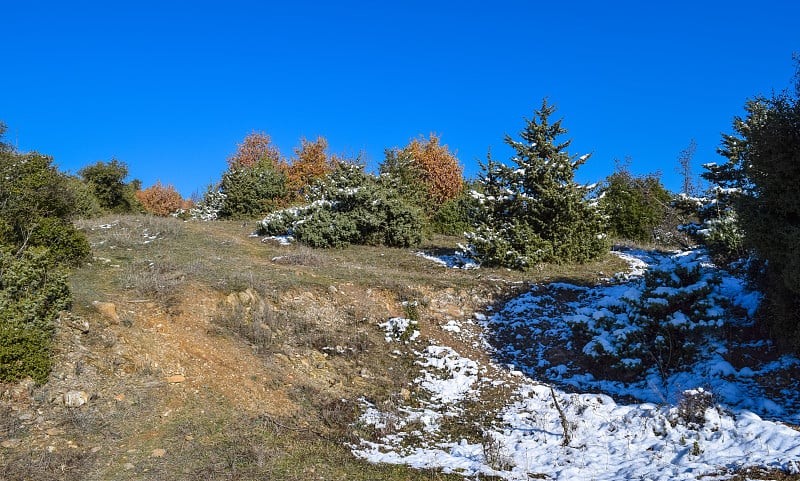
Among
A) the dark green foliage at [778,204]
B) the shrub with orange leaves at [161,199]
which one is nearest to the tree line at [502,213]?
the dark green foliage at [778,204]

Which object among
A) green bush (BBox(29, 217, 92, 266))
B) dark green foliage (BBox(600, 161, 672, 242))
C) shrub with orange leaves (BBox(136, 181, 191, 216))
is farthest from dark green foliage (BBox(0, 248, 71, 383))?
shrub with orange leaves (BBox(136, 181, 191, 216))

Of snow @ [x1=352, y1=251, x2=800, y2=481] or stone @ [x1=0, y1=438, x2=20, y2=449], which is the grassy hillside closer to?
stone @ [x1=0, y1=438, x2=20, y2=449]

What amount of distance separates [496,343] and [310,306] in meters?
4.21

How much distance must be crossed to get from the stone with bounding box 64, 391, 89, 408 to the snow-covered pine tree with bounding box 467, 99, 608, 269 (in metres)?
11.3

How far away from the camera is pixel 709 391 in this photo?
22.2 ft

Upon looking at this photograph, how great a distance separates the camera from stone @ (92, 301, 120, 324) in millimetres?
8206

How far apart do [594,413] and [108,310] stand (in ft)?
26.6

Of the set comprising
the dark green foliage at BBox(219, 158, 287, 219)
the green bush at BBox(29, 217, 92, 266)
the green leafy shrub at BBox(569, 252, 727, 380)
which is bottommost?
the green leafy shrub at BBox(569, 252, 727, 380)

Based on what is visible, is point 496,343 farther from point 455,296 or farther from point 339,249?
point 339,249

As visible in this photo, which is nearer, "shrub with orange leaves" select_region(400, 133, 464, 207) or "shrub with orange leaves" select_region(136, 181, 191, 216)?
"shrub with orange leaves" select_region(400, 133, 464, 207)

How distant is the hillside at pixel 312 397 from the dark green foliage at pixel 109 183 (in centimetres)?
2315

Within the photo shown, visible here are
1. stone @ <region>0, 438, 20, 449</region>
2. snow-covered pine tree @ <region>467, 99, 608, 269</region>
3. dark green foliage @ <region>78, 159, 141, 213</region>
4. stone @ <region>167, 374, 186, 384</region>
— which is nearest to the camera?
stone @ <region>0, 438, 20, 449</region>

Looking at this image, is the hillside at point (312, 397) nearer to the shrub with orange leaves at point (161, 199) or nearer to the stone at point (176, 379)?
the stone at point (176, 379)

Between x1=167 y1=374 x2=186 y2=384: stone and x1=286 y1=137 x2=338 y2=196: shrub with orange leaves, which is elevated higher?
x1=286 y1=137 x2=338 y2=196: shrub with orange leaves
